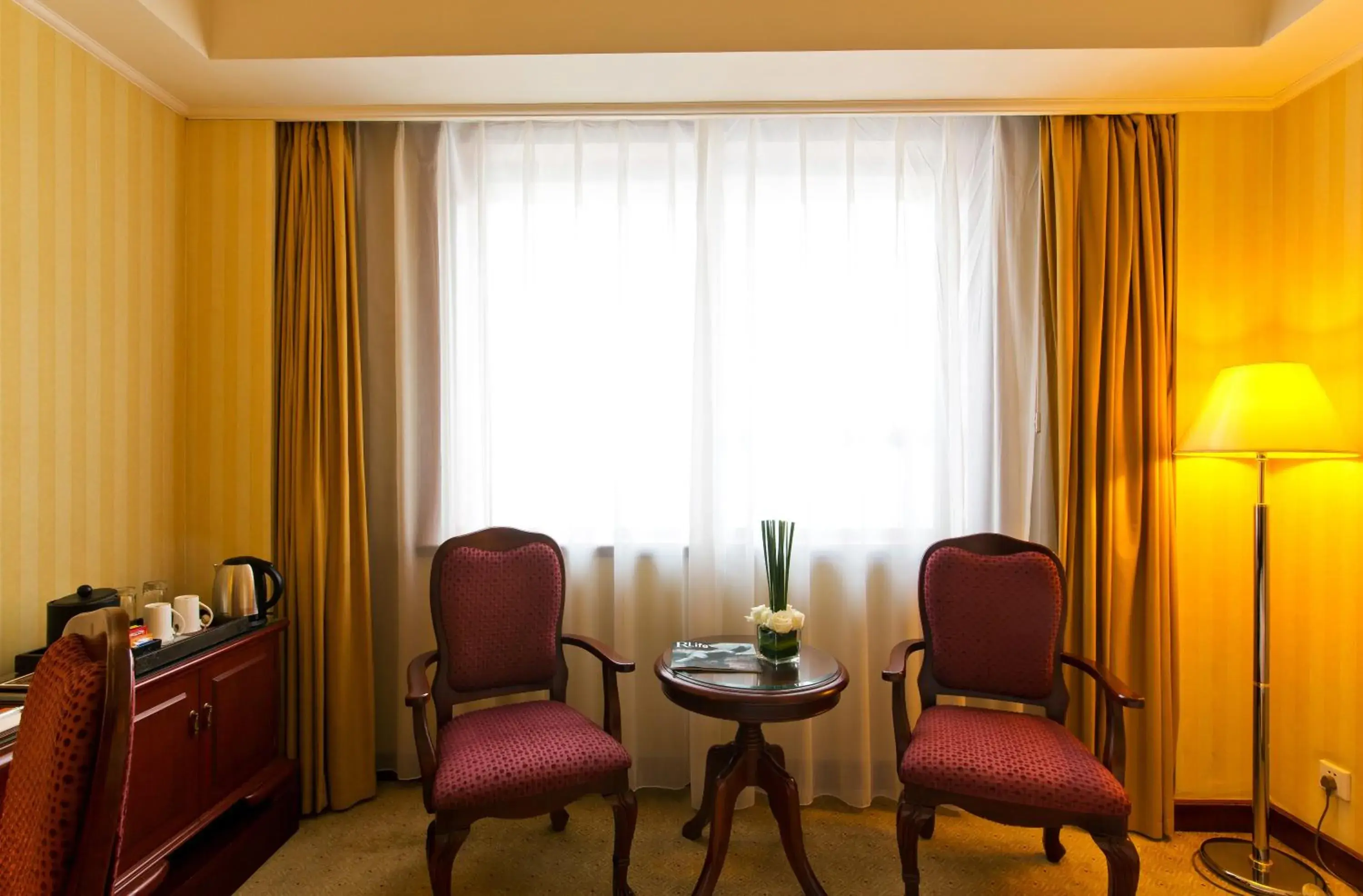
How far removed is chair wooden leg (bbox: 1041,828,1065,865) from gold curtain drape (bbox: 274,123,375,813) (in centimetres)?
246

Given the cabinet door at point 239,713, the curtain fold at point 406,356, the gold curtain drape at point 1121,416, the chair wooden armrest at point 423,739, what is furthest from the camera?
the curtain fold at point 406,356

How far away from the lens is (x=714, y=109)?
9.25ft

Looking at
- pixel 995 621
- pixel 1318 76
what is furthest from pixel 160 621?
pixel 1318 76

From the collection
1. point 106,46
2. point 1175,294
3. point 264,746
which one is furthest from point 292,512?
point 1175,294

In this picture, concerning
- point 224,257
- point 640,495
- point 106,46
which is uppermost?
point 106,46

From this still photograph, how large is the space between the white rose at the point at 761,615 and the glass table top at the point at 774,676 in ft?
0.44

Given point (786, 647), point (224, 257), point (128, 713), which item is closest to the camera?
point (128, 713)

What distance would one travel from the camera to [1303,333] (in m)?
2.62

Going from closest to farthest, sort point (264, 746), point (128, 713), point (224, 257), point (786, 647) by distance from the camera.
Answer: point (128, 713), point (786, 647), point (264, 746), point (224, 257)

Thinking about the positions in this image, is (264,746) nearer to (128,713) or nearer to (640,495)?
(640,495)

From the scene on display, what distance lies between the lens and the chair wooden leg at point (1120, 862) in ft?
6.35

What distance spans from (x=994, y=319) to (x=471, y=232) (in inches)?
82.7

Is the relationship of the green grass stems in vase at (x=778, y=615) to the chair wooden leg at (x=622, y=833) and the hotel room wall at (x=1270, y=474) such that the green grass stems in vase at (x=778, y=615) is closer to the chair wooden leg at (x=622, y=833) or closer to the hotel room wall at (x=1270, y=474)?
the chair wooden leg at (x=622, y=833)

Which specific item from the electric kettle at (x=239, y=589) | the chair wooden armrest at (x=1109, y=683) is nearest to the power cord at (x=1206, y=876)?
the chair wooden armrest at (x=1109, y=683)
